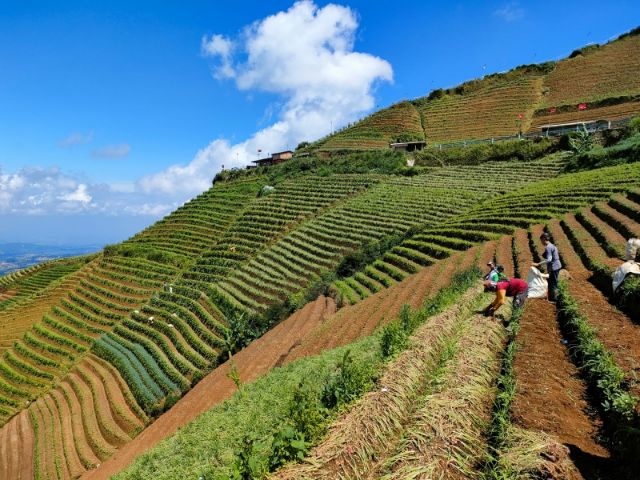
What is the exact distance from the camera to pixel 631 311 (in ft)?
29.8

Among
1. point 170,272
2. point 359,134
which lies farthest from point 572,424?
point 359,134

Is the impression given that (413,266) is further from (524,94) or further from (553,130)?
(524,94)

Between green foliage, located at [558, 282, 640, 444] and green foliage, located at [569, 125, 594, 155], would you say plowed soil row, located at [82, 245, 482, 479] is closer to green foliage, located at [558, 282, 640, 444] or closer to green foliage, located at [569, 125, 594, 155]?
green foliage, located at [558, 282, 640, 444]

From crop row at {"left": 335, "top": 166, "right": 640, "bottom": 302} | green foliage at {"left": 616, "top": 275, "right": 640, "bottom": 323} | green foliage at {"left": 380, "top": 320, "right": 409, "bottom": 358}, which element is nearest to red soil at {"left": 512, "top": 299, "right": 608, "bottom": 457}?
green foliage at {"left": 616, "top": 275, "right": 640, "bottom": 323}

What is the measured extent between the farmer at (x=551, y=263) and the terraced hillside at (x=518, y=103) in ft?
145

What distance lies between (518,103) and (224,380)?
193 ft

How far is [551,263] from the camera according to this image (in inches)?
412

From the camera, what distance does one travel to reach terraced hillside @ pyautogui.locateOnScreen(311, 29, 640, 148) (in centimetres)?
5172

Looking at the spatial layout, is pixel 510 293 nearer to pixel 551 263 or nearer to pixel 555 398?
pixel 551 263

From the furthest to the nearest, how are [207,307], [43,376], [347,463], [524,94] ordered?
1. [524,94]
2. [207,307]
3. [43,376]
4. [347,463]

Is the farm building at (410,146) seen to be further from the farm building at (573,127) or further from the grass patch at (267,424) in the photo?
the grass patch at (267,424)

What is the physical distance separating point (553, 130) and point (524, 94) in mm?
18834

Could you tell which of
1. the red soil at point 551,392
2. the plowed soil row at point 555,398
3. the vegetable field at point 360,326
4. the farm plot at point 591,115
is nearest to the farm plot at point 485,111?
the vegetable field at point 360,326

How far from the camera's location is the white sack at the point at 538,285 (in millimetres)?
10883
